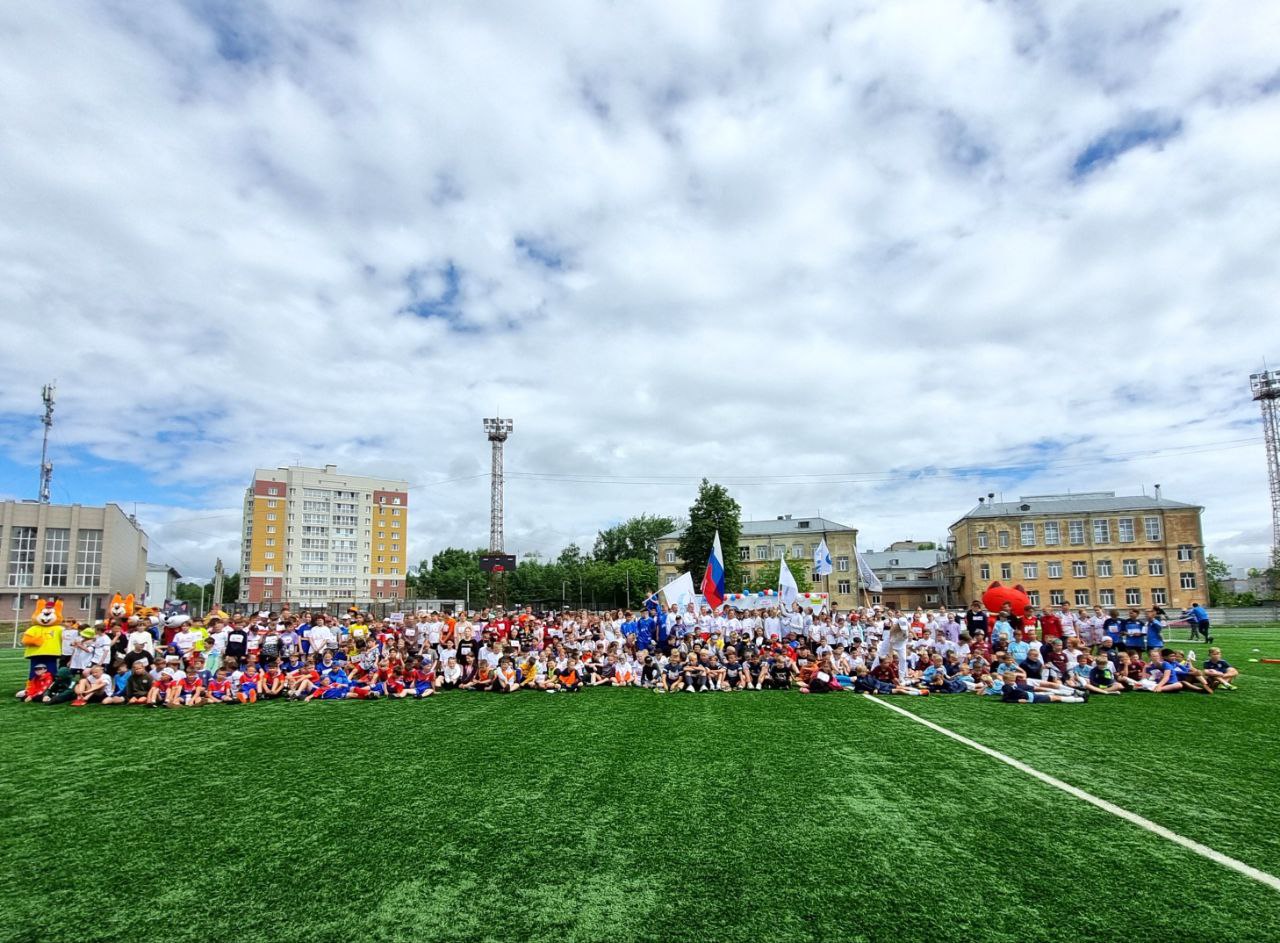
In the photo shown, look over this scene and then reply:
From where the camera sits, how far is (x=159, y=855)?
200 inches

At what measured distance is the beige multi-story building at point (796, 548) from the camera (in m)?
71.6

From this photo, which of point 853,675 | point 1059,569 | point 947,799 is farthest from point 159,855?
point 1059,569

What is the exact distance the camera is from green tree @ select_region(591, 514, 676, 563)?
96.7 m

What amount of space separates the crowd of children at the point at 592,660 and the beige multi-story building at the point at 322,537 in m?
84.3

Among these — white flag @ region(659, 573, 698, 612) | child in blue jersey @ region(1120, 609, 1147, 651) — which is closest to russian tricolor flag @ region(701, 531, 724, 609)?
white flag @ region(659, 573, 698, 612)

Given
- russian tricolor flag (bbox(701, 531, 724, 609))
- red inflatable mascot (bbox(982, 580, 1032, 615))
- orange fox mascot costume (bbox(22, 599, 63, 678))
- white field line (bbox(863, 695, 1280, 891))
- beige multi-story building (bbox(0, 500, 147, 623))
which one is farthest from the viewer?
beige multi-story building (bbox(0, 500, 147, 623))

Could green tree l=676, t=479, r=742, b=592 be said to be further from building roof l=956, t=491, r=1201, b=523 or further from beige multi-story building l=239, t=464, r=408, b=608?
beige multi-story building l=239, t=464, r=408, b=608

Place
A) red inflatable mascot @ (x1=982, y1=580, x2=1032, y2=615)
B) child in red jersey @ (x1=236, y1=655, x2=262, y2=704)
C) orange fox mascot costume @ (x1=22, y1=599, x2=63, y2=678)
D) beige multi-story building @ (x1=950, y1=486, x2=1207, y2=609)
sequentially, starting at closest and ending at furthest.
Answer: child in red jersey @ (x1=236, y1=655, x2=262, y2=704)
orange fox mascot costume @ (x1=22, y1=599, x2=63, y2=678)
red inflatable mascot @ (x1=982, y1=580, x2=1032, y2=615)
beige multi-story building @ (x1=950, y1=486, x2=1207, y2=609)

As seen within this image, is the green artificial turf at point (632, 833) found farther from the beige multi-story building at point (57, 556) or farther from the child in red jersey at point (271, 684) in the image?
the beige multi-story building at point (57, 556)

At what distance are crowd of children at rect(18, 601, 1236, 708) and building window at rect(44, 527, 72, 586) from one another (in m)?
56.7

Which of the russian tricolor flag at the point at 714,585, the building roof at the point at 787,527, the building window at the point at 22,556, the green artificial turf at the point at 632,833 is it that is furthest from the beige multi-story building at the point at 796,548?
the green artificial turf at the point at 632,833

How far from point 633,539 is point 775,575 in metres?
34.2

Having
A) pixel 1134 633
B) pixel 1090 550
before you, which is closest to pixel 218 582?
pixel 1134 633

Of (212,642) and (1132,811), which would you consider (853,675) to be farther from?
(212,642)
